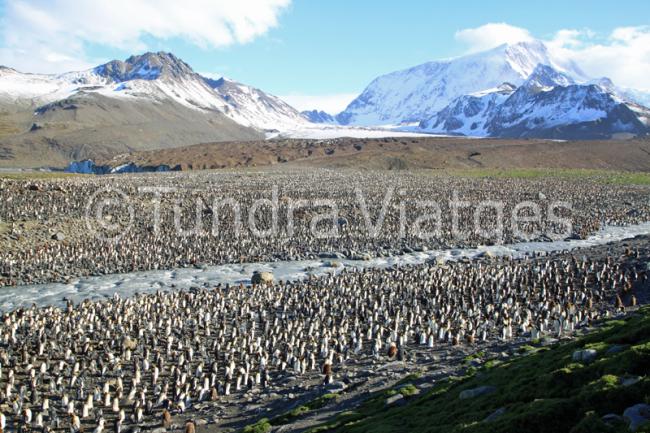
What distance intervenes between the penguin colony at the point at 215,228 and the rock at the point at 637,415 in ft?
79.4

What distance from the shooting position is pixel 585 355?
906 centimetres

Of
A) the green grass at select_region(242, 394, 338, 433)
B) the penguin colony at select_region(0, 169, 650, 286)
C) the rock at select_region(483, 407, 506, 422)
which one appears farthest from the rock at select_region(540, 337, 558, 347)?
the penguin colony at select_region(0, 169, 650, 286)

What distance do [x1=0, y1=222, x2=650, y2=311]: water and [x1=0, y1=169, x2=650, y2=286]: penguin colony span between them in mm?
951

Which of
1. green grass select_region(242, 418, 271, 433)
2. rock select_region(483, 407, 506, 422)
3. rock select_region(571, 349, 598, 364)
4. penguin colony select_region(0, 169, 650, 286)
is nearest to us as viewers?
rock select_region(483, 407, 506, 422)

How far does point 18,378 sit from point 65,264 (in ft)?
46.2

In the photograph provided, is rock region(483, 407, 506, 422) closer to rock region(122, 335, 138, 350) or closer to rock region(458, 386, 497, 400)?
rock region(458, 386, 497, 400)

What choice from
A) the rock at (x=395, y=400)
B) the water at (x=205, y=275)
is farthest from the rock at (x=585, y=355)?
the water at (x=205, y=275)

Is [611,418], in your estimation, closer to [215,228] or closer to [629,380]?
[629,380]

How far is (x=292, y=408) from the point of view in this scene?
12.2m

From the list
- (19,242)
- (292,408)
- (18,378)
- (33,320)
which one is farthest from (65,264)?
(292,408)

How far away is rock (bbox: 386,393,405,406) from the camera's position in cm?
1096

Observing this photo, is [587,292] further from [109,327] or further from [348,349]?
[109,327]

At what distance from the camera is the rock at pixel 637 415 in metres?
5.98

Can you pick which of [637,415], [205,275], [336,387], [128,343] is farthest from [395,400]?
[205,275]
